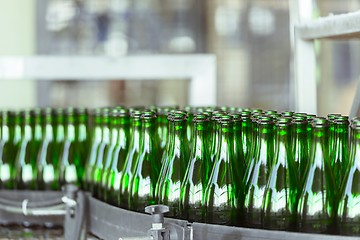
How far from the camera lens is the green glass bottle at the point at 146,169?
1576mm

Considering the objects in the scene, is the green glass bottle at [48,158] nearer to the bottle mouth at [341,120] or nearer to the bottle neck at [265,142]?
the bottle neck at [265,142]

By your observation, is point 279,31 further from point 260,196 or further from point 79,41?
point 260,196

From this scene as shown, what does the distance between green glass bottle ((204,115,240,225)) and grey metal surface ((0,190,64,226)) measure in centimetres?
55

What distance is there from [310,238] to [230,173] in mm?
271

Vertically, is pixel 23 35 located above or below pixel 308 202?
above

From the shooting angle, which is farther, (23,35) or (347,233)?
(23,35)

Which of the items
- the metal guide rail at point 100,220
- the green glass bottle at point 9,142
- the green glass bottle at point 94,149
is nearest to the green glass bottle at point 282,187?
the metal guide rail at point 100,220

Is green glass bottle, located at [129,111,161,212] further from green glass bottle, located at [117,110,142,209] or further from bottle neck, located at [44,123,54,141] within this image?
bottle neck, located at [44,123,54,141]

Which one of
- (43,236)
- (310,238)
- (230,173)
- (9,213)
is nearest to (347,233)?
(310,238)

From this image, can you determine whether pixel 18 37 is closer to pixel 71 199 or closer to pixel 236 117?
pixel 71 199

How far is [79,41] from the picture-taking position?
4.49 metres

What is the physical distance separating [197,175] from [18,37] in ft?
9.87

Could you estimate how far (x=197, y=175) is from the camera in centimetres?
148

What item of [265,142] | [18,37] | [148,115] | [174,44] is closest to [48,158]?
[148,115]
